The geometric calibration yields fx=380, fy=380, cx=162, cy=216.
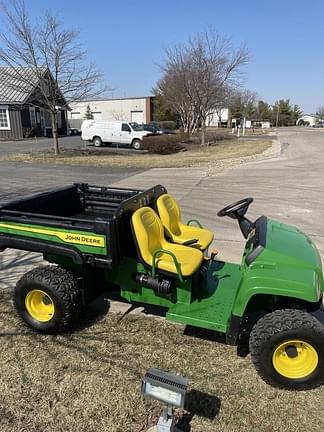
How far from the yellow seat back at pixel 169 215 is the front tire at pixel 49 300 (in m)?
1.12

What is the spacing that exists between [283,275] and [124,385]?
143cm

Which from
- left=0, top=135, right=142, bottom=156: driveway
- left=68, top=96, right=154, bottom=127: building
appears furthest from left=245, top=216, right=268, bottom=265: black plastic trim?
left=68, top=96, right=154, bottom=127: building

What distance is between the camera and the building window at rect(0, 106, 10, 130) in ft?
102

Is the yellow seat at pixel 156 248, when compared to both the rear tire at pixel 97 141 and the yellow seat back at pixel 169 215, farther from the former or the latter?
the rear tire at pixel 97 141

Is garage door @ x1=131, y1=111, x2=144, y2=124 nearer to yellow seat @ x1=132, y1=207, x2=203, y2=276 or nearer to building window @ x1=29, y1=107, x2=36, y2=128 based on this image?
building window @ x1=29, y1=107, x2=36, y2=128

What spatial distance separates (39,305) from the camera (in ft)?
11.8

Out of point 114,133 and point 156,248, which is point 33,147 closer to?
point 114,133

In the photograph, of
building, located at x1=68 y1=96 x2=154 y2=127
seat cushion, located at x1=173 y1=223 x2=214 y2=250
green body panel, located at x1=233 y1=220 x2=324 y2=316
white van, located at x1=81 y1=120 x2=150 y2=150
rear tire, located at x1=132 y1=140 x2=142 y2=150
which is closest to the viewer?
green body panel, located at x1=233 y1=220 x2=324 y2=316

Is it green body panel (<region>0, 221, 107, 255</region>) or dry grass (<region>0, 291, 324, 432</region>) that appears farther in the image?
green body panel (<region>0, 221, 107, 255</region>)

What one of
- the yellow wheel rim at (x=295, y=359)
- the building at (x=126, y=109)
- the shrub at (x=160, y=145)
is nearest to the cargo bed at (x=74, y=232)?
the yellow wheel rim at (x=295, y=359)

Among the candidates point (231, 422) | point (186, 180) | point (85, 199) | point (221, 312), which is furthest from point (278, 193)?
point (231, 422)

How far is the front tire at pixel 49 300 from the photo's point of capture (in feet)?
11.0

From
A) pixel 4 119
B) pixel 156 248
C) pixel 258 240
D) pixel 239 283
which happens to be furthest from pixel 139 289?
pixel 4 119

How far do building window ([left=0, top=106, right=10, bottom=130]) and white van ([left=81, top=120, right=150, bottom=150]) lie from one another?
916 cm
